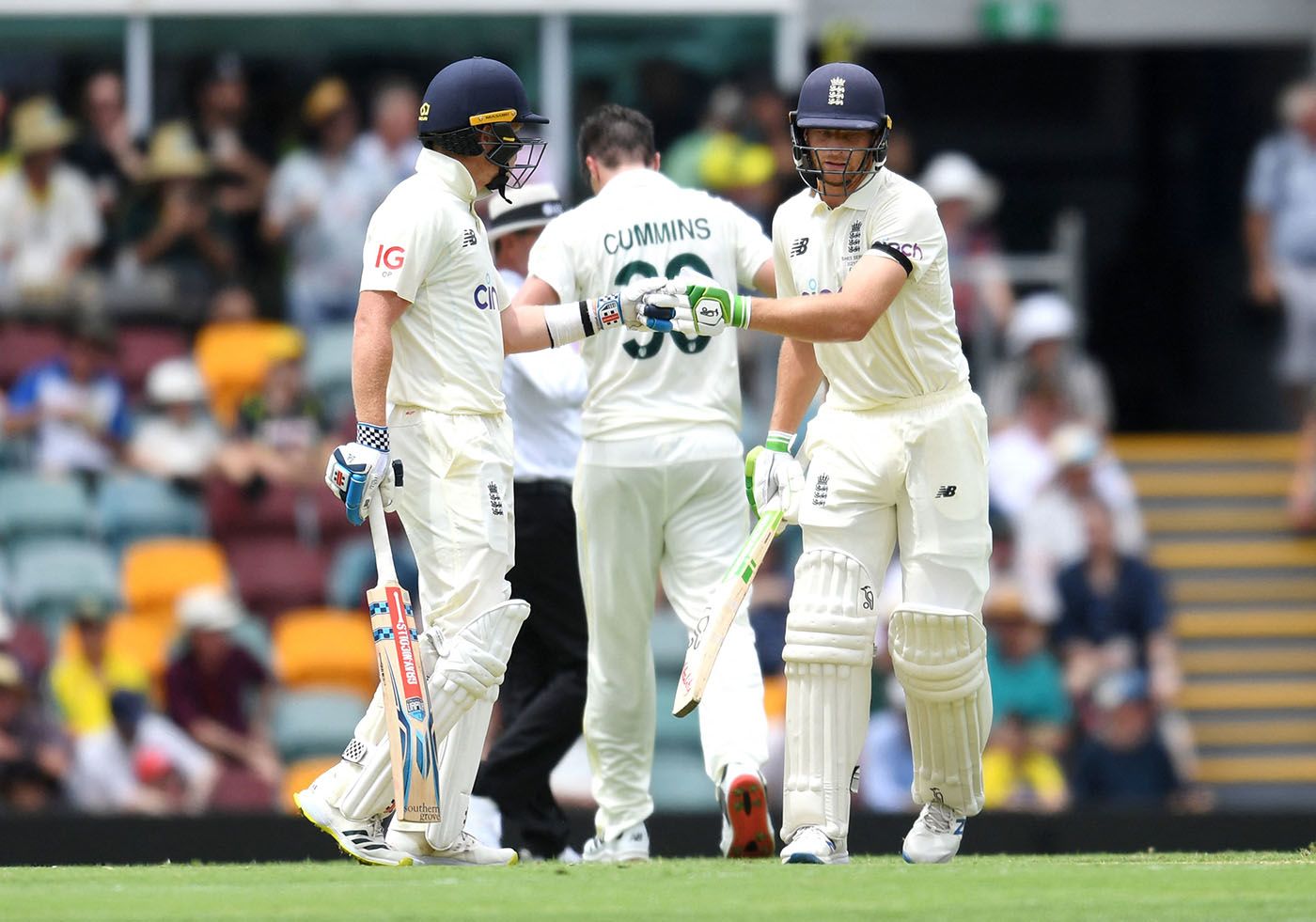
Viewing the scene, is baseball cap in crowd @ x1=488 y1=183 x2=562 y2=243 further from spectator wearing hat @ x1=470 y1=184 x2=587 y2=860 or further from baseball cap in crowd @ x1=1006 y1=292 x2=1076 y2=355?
baseball cap in crowd @ x1=1006 y1=292 x2=1076 y2=355

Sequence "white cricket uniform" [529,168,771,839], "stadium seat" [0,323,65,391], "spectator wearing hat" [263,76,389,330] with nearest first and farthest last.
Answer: "white cricket uniform" [529,168,771,839], "stadium seat" [0,323,65,391], "spectator wearing hat" [263,76,389,330]

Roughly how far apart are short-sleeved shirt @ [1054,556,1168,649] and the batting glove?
4179 mm

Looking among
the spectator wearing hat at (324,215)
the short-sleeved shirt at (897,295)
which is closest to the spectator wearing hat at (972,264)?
the spectator wearing hat at (324,215)

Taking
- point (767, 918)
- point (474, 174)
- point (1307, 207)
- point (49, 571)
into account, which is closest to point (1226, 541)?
point (1307, 207)

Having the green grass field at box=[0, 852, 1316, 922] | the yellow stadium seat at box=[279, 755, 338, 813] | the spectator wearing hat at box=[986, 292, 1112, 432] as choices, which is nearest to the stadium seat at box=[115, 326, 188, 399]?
the yellow stadium seat at box=[279, 755, 338, 813]

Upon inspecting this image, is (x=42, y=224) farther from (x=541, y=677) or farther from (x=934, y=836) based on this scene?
(x=934, y=836)

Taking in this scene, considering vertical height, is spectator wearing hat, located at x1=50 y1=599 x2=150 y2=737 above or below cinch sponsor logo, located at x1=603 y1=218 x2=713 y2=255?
below

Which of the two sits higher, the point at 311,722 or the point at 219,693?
the point at 219,693

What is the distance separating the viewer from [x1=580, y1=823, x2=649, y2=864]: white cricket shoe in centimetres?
717

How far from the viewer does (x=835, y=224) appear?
639 centimetres

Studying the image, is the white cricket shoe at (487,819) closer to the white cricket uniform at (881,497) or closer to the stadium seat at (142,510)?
the white cricket uniform at (881,497)

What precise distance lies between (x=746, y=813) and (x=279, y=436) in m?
4.68

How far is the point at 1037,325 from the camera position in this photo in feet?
36.5

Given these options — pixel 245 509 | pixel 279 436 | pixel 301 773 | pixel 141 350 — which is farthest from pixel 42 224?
pixel 301 773
